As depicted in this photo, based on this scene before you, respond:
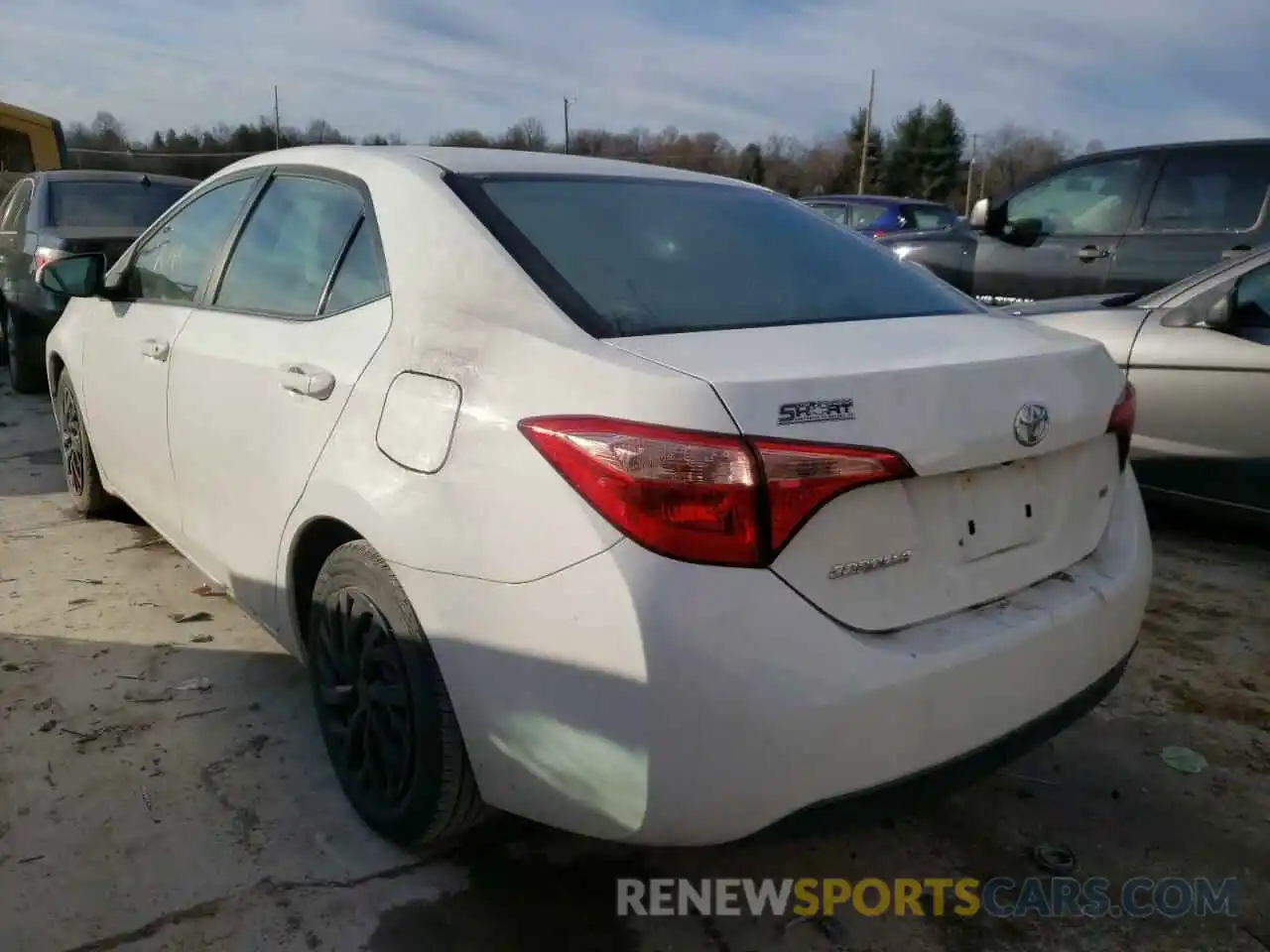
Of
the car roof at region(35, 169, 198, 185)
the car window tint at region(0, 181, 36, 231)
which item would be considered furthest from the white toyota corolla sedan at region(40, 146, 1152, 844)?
the car window tint at region(0, 181, 36, 231)

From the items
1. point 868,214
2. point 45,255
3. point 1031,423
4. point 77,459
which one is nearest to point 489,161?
point 1031,423

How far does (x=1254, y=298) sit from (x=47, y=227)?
711 centimetres

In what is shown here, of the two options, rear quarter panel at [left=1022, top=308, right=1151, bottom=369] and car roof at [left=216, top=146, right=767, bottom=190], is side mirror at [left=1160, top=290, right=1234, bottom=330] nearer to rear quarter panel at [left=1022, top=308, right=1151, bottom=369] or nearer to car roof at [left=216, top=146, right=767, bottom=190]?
rear quarter panel at [left=1022, top=308, right=1151, bottom=369]

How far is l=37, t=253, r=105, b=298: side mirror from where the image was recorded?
358 cm

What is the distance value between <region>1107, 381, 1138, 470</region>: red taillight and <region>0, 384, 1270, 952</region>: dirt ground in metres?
0.94

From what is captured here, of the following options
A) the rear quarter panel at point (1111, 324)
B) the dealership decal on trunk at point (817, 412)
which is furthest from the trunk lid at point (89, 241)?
the dealership decal on trunk at point (817, 412)

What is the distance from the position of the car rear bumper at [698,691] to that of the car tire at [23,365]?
21.5 ft

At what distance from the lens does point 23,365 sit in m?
7.25

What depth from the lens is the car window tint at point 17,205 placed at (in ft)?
25.1

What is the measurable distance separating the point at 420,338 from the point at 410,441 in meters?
0.23

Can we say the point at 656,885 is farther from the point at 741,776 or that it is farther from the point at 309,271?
the point at 309,271

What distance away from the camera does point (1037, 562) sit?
6.70 feet

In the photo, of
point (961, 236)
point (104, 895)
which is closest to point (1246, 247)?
point (961, 236)

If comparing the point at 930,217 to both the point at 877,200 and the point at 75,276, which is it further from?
the point at 75,276
